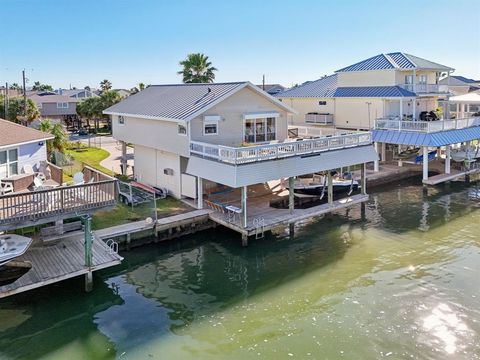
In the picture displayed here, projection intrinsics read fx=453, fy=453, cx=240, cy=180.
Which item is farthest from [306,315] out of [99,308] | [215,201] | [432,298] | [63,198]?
[215,201]

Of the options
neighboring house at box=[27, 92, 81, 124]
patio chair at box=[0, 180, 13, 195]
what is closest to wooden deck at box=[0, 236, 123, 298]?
patio chair at box=[0, 180, 13, 195]

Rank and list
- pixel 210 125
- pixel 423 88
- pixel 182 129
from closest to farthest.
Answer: pixel 182 129 → pixel 210 125 → pixel 423 88

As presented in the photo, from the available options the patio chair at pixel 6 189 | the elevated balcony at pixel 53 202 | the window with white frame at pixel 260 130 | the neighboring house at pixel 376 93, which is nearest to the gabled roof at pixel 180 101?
the window with white frame at pixel 260 130

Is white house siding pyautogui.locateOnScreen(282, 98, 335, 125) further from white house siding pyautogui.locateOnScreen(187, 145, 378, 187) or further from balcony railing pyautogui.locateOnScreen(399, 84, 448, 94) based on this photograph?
white house siding pyautogui.locateOnScreen(187, 145, 378, 187)

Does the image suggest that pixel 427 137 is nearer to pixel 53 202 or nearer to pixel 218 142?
pixel 218 142

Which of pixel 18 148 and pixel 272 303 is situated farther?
pixel 18 148

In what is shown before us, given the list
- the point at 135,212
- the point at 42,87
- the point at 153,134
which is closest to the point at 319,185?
the point at 153,134

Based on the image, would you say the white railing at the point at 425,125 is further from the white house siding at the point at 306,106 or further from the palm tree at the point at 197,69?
the palm tree at the point at 197,69
